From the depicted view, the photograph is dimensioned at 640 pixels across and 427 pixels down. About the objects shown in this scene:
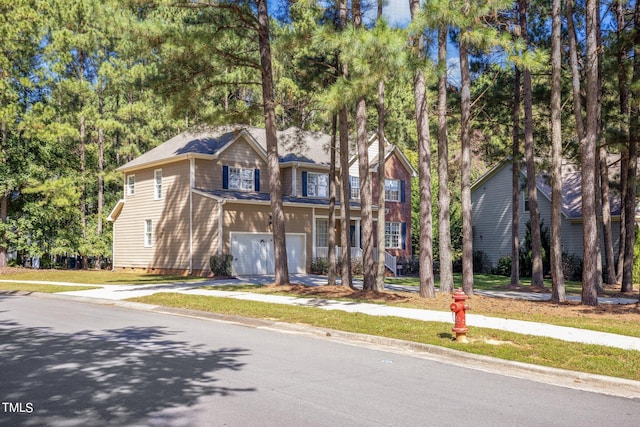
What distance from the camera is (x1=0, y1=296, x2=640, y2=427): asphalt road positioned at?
6055 millimetres

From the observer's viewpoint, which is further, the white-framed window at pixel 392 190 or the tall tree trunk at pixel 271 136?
the white-framed window at pixel 392 190

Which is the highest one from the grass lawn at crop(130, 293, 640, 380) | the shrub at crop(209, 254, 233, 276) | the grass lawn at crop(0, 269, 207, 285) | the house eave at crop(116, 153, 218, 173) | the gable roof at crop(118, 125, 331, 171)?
the gable roof at crop(118, 125, 331, 171)

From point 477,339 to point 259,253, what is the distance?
21.7 m

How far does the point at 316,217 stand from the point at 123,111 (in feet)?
51.7

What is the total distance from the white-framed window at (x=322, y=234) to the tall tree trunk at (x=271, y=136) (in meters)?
12.6

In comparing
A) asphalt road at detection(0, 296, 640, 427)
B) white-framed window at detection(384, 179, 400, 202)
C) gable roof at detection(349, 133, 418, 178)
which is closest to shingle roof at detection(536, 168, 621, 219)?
gable roof at detection(349, 133, 418, 178)

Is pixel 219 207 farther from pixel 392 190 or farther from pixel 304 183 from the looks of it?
pixel 392 190

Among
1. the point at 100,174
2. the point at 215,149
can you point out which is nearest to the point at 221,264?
the point at 215,149

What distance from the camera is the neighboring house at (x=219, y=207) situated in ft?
101

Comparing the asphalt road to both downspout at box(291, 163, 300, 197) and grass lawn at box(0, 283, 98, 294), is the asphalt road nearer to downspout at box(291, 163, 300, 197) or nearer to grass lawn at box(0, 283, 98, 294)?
grass lawn at box(0, 283, 98, 294)

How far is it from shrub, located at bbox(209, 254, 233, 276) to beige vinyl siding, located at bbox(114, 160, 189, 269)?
2506 mm

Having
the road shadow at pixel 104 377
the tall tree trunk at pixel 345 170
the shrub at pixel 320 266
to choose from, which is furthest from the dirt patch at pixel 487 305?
the shrub at pixel 320 266

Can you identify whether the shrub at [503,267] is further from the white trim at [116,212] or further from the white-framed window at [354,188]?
the white trim at [116,212]

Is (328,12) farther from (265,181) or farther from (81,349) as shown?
(81,349)
